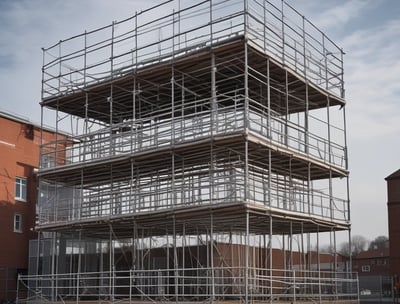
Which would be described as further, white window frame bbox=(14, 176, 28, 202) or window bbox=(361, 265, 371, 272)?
window bbox=(361, 265, 371, 272)

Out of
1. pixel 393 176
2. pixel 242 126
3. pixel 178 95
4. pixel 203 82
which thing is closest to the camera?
pixel 242 126

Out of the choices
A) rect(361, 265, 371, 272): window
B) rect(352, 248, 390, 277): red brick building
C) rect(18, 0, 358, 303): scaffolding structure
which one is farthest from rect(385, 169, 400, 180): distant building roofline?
rect(361, 265, 371, 272): window

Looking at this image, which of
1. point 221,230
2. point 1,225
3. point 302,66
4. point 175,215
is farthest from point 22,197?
point 302,66

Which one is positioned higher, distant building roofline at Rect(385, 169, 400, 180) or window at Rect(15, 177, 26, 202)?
distant building roofline at Rect(385, 169, 400, 180)

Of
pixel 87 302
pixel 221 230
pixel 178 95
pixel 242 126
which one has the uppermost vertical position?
pixel 178 95

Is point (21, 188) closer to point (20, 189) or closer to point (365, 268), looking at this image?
point (20, 189)

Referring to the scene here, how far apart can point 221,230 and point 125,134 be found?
20.1ft

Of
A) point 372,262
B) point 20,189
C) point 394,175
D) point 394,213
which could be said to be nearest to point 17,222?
point 20,189

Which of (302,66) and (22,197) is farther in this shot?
(22,197)

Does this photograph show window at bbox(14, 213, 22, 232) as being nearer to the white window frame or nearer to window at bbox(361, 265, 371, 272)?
the white window frame

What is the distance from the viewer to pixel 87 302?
25531mm

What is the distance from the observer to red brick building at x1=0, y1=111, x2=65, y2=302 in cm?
3384

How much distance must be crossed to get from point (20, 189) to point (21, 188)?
3.4 inches

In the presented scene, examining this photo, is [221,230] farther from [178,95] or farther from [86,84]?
[86,84]
